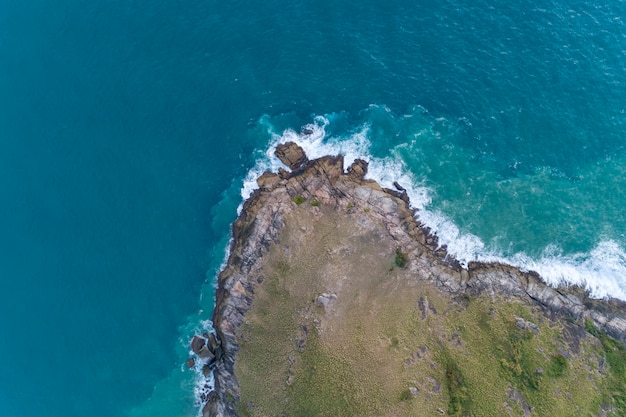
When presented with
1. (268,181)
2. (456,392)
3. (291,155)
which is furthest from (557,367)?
(268,181)

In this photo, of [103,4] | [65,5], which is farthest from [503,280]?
[65,5]

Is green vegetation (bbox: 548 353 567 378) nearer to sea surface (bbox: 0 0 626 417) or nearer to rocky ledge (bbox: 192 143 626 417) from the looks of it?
rocky ledge (bbox: 192 143 626 417)

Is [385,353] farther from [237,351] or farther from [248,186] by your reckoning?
[248,186]

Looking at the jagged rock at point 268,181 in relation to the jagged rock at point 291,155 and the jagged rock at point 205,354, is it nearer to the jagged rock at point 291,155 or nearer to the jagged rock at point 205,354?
the jagged rock at point 291,155

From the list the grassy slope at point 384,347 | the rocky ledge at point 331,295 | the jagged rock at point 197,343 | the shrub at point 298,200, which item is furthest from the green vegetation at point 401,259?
the jagged rock at point 197,343

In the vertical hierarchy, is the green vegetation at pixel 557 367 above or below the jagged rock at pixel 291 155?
below
